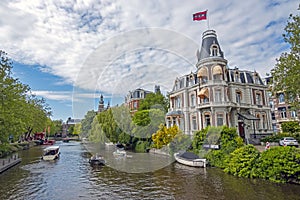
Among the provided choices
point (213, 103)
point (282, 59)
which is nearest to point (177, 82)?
point (213, 103)

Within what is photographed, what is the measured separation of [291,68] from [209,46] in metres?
14.9

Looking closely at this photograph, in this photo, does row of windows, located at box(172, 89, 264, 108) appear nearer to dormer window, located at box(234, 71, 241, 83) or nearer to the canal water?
dormer window, located at box(234, 71, 241, 83)

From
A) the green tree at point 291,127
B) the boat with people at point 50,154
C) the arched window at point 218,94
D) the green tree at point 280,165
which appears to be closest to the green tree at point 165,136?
the arched window at point 218,94

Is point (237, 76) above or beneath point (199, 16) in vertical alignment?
beneath

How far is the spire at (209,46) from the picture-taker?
29.9 m

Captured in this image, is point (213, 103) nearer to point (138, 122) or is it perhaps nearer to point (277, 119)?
point (138, 122)

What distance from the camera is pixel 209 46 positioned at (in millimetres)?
30453

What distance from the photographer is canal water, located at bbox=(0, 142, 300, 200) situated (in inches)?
505

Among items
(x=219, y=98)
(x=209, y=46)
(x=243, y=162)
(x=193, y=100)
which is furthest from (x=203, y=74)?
(x=243, y=162)

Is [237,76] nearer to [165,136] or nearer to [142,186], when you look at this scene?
[165,136]

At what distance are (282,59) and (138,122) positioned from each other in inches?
1010

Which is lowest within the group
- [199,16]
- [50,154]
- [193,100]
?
[50,154]

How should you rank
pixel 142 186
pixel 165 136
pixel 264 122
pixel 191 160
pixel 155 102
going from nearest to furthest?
pixel 142 186
pixel 191 160
pixel 165 136
pixel 264 122
pixel 155 102

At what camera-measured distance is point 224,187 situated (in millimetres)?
14148
